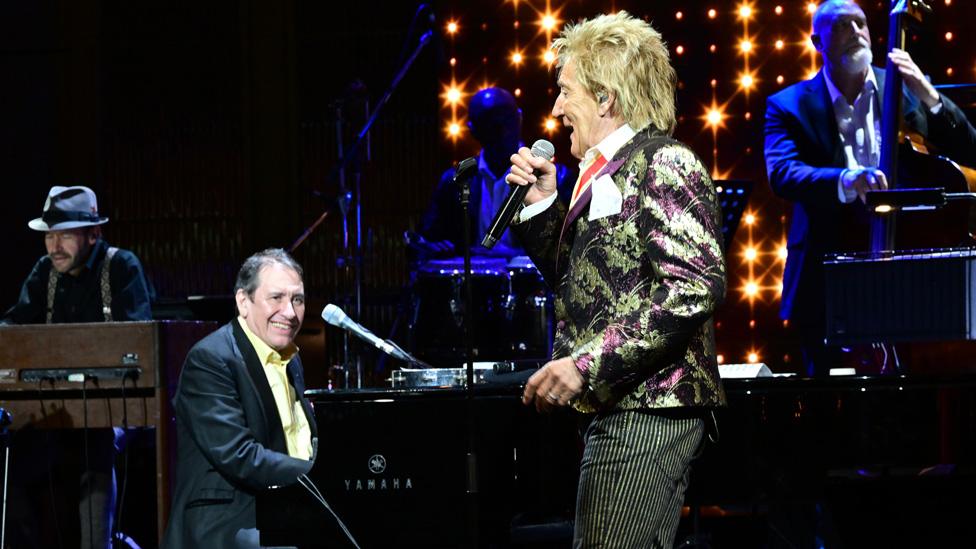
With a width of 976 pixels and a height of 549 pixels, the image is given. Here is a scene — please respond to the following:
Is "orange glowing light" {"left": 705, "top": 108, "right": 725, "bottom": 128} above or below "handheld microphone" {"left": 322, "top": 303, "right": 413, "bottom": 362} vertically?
above

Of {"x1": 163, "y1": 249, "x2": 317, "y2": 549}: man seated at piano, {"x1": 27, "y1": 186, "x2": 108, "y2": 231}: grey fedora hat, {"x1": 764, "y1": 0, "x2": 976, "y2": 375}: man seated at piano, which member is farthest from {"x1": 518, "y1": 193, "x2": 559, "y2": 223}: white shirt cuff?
{"x1": 27, "y1": 186, "x2": 108, "y2": 231}: grey fedora hat

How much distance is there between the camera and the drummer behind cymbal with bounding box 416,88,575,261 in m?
5.20

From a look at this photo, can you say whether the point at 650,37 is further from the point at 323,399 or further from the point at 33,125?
the point at 33,125

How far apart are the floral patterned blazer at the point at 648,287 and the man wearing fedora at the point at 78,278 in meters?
3.70

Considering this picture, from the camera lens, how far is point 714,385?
2.08 metres

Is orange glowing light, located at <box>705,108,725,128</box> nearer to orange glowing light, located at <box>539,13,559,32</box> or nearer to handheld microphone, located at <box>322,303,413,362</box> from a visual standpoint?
orange glowing light, located at <box>539,13,559,32</box>

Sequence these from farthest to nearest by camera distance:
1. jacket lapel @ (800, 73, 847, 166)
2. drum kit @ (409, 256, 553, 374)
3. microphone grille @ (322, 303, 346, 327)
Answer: drum kit @ (409, 256, 553, 374) < jacket lapel @ (800, 73, 847, 166) < microphone grille @ (322, 303, 346, 327)

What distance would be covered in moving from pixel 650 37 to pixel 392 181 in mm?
4681

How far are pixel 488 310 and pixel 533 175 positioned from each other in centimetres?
280

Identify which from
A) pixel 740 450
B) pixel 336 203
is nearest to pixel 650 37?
pixel 740 450

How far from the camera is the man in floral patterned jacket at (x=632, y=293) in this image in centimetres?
197

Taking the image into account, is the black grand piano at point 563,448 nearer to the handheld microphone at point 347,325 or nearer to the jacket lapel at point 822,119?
the handheld microphone at point 347,325

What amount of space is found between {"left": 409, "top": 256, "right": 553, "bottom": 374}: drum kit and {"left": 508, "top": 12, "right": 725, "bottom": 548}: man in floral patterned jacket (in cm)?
283

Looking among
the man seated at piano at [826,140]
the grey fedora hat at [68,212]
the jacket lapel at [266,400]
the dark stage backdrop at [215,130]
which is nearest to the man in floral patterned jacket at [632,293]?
the jacket lapel at [266,400]
